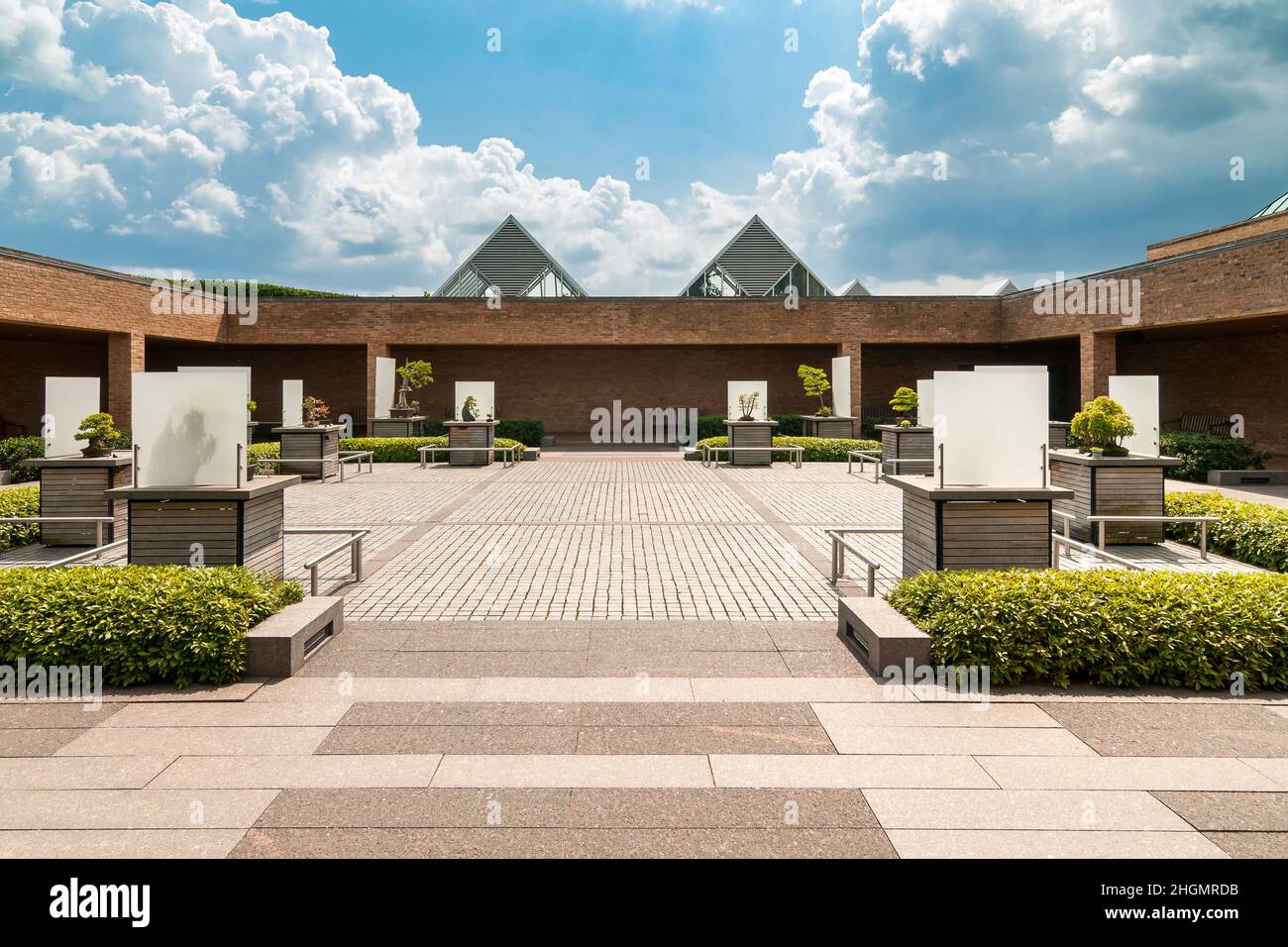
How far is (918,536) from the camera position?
7.30 meters

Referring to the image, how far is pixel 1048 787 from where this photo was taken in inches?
151

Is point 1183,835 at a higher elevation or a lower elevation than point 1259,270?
lower

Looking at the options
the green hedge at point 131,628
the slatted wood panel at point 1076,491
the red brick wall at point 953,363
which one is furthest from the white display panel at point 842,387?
the green hedge at point 131,628

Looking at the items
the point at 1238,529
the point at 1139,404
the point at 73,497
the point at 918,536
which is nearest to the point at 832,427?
the point at 1139,404

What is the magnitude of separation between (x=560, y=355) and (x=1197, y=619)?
2858cm

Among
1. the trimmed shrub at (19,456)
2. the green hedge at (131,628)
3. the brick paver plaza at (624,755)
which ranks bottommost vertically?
the brick paver plaza at (624,755)

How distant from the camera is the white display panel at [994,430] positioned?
22.9ft

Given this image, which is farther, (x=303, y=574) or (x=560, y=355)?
(x=560, y=355)

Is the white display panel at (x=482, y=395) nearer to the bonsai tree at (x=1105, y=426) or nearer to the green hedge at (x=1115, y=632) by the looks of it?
the bonsai tree at (x=1105, y=426)

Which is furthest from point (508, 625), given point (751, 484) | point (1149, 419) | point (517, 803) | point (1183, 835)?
point (751, 484)

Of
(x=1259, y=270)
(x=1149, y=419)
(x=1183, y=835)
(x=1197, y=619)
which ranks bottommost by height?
(x=1183, y=835)

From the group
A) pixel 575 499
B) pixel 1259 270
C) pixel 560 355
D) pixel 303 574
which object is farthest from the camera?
pixel 560 355

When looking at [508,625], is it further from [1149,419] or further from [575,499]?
[1149,419]

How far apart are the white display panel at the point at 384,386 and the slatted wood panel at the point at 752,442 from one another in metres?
11.4
